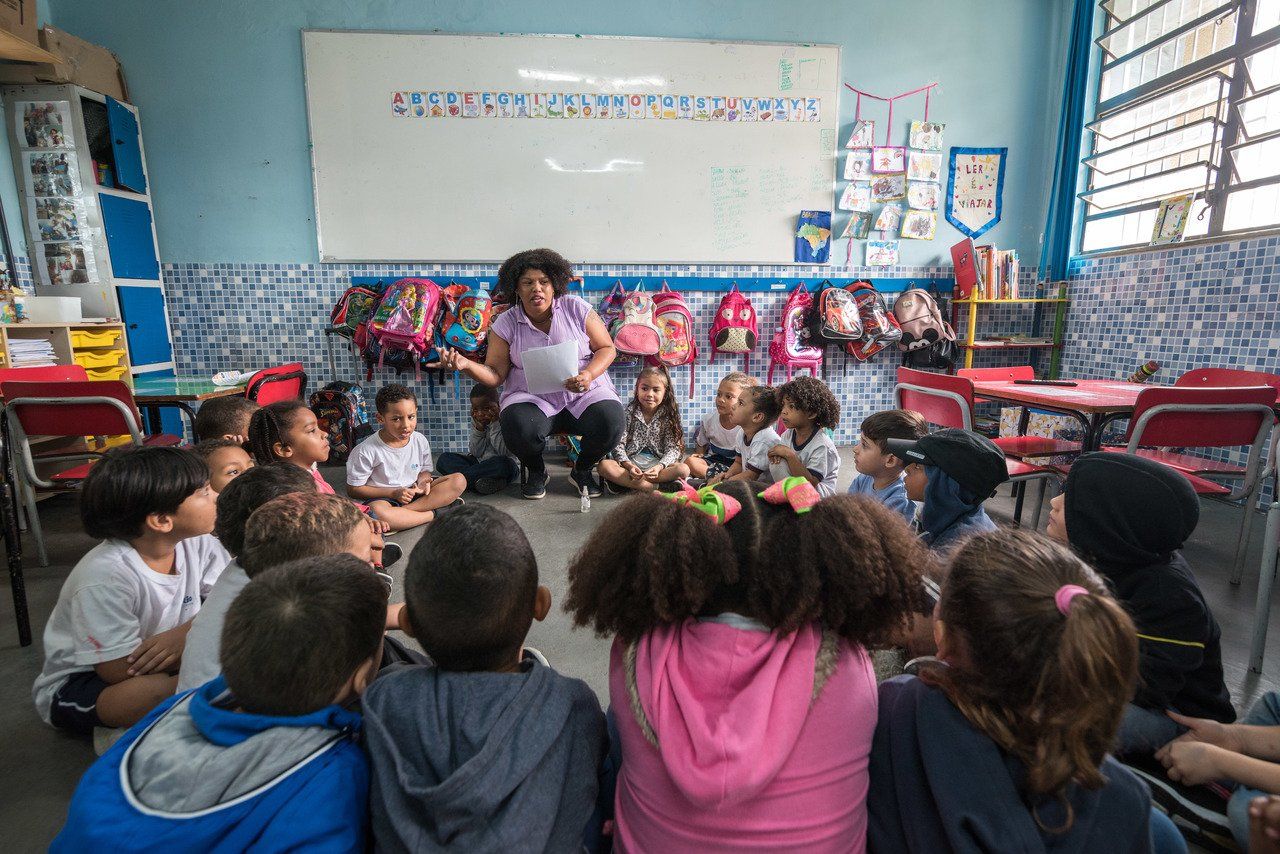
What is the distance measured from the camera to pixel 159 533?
134 cm

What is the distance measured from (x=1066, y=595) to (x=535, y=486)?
260 cm

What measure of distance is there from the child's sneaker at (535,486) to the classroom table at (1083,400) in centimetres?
198

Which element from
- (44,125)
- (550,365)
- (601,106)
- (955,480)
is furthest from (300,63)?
(955,480)

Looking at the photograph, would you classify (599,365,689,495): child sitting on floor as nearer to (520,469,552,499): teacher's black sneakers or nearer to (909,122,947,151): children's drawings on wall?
(520,469,552,499): teacher's black sneakers

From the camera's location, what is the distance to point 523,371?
10.1 ft

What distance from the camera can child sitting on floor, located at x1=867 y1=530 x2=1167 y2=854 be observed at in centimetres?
62

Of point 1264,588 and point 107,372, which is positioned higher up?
point 107,372

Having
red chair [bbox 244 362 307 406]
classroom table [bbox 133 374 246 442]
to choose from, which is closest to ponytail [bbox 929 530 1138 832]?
classroom table [bbox 133 374 246 442]

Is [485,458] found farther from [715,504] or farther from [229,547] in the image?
[715,504]

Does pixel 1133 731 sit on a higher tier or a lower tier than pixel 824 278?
lower

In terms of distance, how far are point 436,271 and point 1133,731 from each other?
3853mm

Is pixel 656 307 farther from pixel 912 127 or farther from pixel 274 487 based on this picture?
pixel 274 487

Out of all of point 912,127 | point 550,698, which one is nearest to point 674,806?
point 550,698

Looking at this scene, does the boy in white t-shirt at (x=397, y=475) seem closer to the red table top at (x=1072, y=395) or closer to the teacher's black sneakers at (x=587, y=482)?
the teacher's black sneakers at (x=587, y=482)
